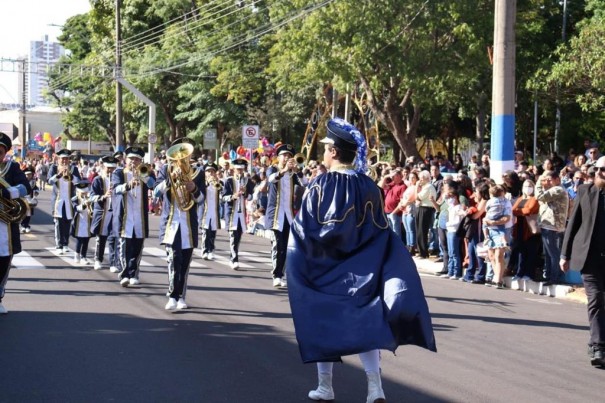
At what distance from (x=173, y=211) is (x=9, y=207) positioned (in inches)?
73.9

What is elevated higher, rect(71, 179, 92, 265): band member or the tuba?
the tuba

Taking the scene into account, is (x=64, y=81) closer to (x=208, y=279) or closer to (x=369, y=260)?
(x=208, y=279)

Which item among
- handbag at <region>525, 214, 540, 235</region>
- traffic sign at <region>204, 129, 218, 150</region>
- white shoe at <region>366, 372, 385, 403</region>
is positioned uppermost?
traffic sign at <region>204, 129, 218, 150</region>

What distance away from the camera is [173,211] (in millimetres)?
11273

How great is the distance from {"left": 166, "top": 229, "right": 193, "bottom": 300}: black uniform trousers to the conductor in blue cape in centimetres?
446

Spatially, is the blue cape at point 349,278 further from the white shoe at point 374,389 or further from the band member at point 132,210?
the band member at point 132,210

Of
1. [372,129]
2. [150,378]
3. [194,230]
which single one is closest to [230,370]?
[150,378]

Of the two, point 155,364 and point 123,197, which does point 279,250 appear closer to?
point 123,197

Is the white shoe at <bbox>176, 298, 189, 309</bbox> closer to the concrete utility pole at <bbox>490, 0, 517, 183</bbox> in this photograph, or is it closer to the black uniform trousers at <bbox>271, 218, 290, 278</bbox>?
the black uniform trousers at <bbox>271, 218, 290, 278</bbox>

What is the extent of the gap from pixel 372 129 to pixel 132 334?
2456 centimetres

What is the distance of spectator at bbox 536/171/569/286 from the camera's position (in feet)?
45.6

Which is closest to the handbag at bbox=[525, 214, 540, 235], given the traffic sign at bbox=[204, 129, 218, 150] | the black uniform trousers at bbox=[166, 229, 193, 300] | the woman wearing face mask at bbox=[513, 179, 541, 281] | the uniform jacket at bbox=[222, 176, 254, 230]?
the woman wearing face mask at bbox=[513, 179, 541, 281]

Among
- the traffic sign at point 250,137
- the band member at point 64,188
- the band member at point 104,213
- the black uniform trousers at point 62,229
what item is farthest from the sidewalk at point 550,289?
the traffic sign at point 250,137

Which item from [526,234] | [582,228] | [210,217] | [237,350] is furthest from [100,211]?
[582,228]
